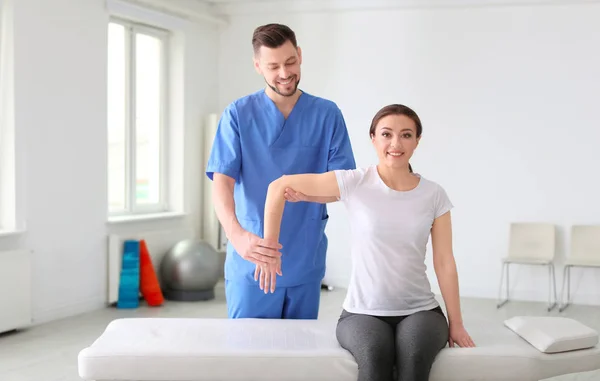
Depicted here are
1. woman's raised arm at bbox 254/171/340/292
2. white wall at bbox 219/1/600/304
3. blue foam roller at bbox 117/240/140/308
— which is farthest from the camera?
white wall at bbox 219/1/600/304

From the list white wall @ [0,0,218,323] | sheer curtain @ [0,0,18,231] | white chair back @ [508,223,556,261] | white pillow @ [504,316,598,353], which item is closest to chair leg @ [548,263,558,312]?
white chair back @ [508,223,556,261]

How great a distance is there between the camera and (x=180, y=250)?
5.87 metres

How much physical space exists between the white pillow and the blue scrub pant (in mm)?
641

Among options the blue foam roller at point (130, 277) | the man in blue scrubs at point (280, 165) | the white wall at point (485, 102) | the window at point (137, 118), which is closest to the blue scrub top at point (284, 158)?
the man in blue scrubs at point (280, 165)

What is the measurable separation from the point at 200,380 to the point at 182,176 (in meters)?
4.42

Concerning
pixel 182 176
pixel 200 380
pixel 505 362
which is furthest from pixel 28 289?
pixel 505 362

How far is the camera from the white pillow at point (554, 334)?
2.23 metres

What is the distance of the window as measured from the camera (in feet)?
19.3

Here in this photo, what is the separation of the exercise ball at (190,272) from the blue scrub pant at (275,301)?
3272mm

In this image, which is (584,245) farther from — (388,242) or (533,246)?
(388,242)

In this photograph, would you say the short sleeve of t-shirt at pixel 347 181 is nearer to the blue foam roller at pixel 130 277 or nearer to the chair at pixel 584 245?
the blue foam roller at pixel 130 277

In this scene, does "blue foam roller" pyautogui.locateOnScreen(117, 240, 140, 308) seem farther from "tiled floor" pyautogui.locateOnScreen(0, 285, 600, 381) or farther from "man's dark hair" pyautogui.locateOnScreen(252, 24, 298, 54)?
"man's dark hair" pyautogui.locateOnScreen(252, 24, 298, 54)

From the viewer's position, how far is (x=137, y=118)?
6168mm

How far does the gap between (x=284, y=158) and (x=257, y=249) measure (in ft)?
1.18
